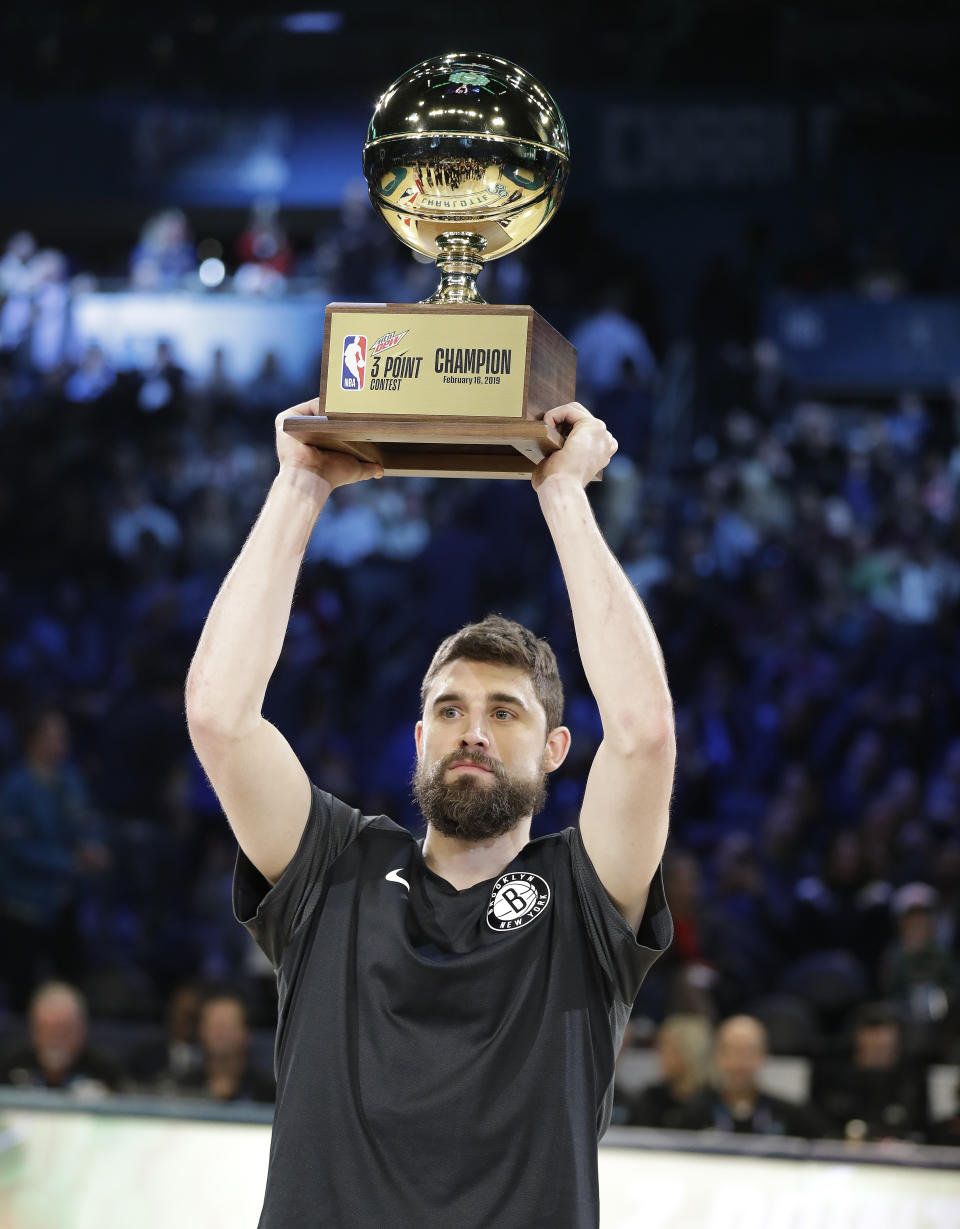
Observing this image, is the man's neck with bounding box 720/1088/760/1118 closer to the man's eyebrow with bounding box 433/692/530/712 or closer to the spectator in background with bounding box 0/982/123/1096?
the spectator in background with bounding box 0/982/123/1096

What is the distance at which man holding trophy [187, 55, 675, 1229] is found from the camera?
1841mm

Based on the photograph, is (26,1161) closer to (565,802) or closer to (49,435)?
(565,802)

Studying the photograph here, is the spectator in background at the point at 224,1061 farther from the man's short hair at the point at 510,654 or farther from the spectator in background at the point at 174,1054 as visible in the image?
the man's short hair at the point at 510,654

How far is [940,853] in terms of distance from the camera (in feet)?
19.8

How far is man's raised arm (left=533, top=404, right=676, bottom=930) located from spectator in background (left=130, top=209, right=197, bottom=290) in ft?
31.3

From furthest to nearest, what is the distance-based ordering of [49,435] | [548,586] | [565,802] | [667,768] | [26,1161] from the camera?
[49,435]
[548,586]
[565,802]
[26,1161]
[667,768]

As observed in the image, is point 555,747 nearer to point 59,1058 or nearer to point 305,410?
point 305,410

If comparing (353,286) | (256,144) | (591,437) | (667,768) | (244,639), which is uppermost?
(256,144)

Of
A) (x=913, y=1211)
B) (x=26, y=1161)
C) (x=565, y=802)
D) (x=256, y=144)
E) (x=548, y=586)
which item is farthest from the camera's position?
(x=256, y=144)

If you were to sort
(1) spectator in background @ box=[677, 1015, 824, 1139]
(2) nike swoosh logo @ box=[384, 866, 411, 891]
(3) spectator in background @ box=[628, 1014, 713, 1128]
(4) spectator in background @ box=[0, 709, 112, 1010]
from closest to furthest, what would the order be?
(2) nike swoosh logo @ box=[384, 866, 411, 891] < (1) spectator in background @ box=[677, 1015, 824, 1139] < (3) spectator in background @ box=[628, 1014, 713, 1128] < (4) spectator in background @ box=[0, 709, 112, 1010]

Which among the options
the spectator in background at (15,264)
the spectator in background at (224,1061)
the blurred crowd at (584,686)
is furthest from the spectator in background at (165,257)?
the spectator in background at (224,1061)

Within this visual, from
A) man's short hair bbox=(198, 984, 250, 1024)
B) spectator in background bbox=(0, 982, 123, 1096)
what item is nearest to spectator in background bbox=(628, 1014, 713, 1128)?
man's short hair bbox=(198, 984, 250, 1024)

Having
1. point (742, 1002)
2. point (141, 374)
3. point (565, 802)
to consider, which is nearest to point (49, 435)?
point (141, 374)

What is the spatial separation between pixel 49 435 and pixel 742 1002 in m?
5.73
